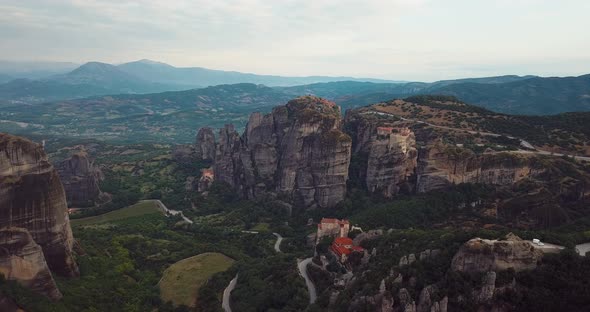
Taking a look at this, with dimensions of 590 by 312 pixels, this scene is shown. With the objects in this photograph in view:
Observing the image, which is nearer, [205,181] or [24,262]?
[24,262]

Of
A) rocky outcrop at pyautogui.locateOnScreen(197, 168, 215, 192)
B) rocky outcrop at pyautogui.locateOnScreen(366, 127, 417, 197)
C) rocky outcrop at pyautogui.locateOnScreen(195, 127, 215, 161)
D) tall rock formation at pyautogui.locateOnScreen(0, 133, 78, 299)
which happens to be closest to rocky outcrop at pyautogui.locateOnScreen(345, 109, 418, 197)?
rocky outcrop at pyautogui.locateOnScreen(366, 127, 417, 197)

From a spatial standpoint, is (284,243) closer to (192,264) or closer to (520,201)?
(192,264)

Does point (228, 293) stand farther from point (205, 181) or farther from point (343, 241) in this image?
point (205, 181)

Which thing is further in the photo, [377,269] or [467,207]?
[467,207]

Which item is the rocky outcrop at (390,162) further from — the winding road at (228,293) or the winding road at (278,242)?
the winding road at (228,293)

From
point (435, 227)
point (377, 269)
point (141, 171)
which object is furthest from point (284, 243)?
point (141, 171)

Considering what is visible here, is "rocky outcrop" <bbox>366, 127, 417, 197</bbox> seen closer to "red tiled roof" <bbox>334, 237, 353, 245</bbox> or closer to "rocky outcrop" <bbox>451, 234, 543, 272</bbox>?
"red tiled roof" <bbox>334, 237, 353, 245</bbox>

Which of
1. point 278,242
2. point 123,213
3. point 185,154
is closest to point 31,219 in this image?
point 278,242

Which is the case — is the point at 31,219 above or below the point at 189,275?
above
